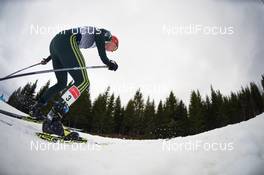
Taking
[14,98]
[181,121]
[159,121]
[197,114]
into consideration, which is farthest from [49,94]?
[197,114]

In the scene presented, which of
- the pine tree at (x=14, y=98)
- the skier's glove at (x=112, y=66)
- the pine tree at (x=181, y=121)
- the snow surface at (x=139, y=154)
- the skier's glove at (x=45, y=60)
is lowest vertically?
the snow surface at (x=139, y=154)

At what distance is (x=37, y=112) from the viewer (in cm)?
258

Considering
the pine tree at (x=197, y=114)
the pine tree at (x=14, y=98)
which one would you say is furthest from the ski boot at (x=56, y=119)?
the pine tree at (x=197, y=114)

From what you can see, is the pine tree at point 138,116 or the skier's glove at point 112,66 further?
the skier's glove at point 112,66

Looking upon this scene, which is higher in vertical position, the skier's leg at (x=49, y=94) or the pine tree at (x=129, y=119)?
the skier's leg at (x=49, y=94)

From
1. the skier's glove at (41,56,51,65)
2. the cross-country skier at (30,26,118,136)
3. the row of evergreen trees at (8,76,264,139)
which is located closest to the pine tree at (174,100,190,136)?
the row of evergreen trees at (8,76,264,139)

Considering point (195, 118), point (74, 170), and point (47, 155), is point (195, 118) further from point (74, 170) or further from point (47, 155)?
point (47, 155)
